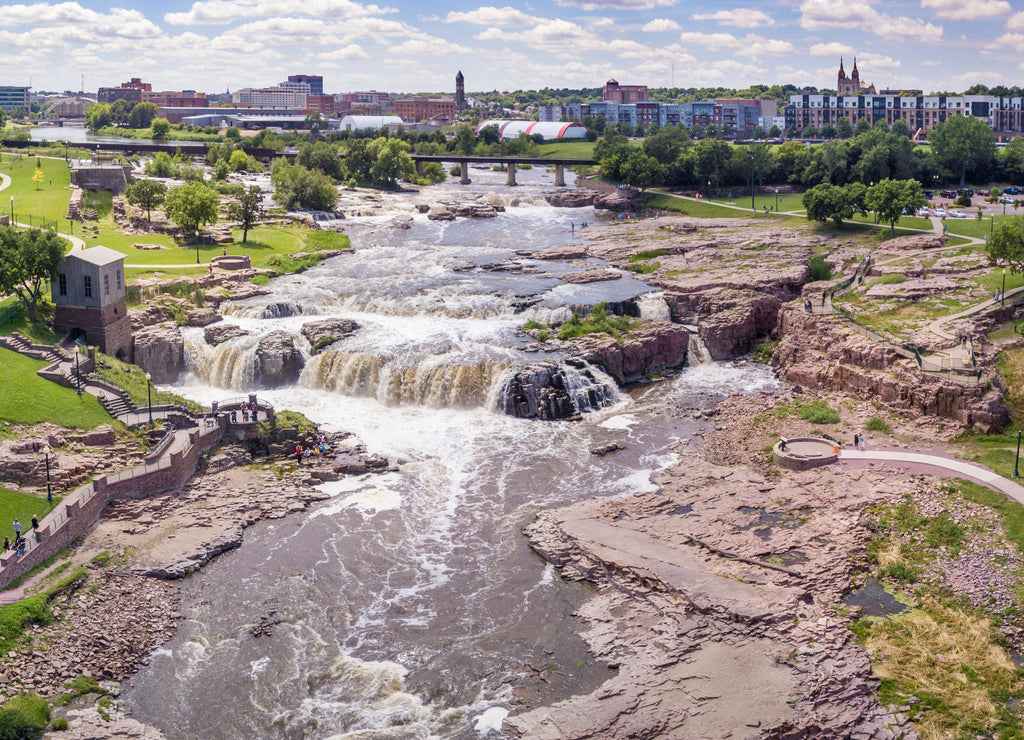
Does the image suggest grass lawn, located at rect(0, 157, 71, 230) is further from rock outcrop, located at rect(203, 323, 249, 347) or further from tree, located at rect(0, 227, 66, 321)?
rock outcrop, located at rect(203, 323, 249, 347)

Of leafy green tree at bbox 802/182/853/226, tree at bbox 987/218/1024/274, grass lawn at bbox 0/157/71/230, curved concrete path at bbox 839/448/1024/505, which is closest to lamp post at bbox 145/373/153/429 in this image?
curved concrete path at bbox 839/448/1024/505

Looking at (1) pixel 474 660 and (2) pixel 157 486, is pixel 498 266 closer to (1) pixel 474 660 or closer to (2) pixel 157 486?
(2) pixel 157 486

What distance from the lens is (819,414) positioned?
184 ft

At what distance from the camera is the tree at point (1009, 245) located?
67.2 metres

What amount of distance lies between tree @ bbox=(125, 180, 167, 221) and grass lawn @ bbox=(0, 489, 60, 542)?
2410 inches

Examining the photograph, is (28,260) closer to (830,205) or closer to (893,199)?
(830,205)

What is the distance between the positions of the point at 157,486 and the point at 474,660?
66.6ft

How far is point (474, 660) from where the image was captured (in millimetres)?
35906

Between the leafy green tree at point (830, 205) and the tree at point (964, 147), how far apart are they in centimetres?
3522

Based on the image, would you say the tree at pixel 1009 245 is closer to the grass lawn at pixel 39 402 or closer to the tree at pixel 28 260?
the grass lawn at pixel 39 402

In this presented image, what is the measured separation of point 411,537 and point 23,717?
1786 cm

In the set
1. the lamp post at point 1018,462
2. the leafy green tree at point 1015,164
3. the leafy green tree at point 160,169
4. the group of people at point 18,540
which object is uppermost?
the leafy green tree at point 160,169

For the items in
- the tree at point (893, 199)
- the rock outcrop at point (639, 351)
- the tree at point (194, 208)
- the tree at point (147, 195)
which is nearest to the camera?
the rock outcrop at point (639, 351)

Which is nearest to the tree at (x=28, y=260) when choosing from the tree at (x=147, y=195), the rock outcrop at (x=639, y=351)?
the rock outcrop at (x=639, y=351)
